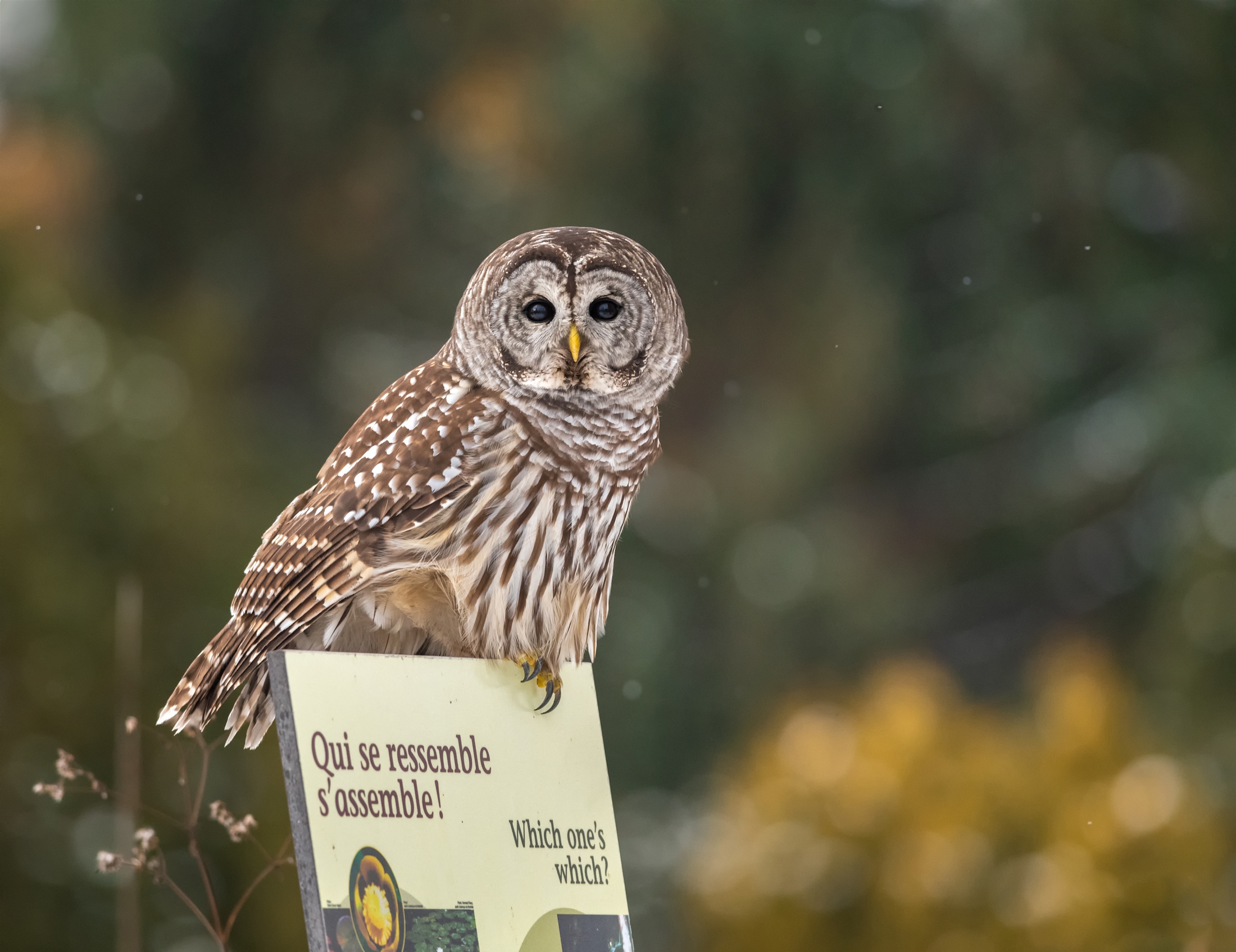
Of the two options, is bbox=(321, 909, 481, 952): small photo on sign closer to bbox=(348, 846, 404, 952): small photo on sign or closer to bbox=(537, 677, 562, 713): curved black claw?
bbox=(348, 846, 404, 952): small photo on sign

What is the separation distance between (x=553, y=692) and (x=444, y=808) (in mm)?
315

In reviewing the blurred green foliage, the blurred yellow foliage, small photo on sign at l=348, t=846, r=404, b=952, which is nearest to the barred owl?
small photo on sign at l=348, t=846, r=404, b=952

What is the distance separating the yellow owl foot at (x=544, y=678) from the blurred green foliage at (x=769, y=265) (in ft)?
17.2

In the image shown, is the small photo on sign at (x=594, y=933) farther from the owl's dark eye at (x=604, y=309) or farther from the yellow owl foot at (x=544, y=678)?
the owl's dark eye at (x=604, y=309)

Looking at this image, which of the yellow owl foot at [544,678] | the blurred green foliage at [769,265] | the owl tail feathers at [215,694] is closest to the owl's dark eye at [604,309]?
the yellow owl foot at [544,678]

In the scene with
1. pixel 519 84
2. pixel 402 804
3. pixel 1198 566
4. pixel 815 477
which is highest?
pixel 519 84

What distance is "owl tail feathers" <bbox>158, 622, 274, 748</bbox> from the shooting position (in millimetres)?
2158

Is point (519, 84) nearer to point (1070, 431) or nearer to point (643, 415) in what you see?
point (1070, 431)

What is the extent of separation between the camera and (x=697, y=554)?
840 cm

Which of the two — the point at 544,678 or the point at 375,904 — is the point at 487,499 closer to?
the point at 544,678

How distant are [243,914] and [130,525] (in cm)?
155

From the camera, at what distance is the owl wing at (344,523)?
2.17 meters

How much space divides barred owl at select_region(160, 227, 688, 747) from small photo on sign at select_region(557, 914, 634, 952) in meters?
0.28

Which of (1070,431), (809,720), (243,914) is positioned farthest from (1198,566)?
(243,914)
